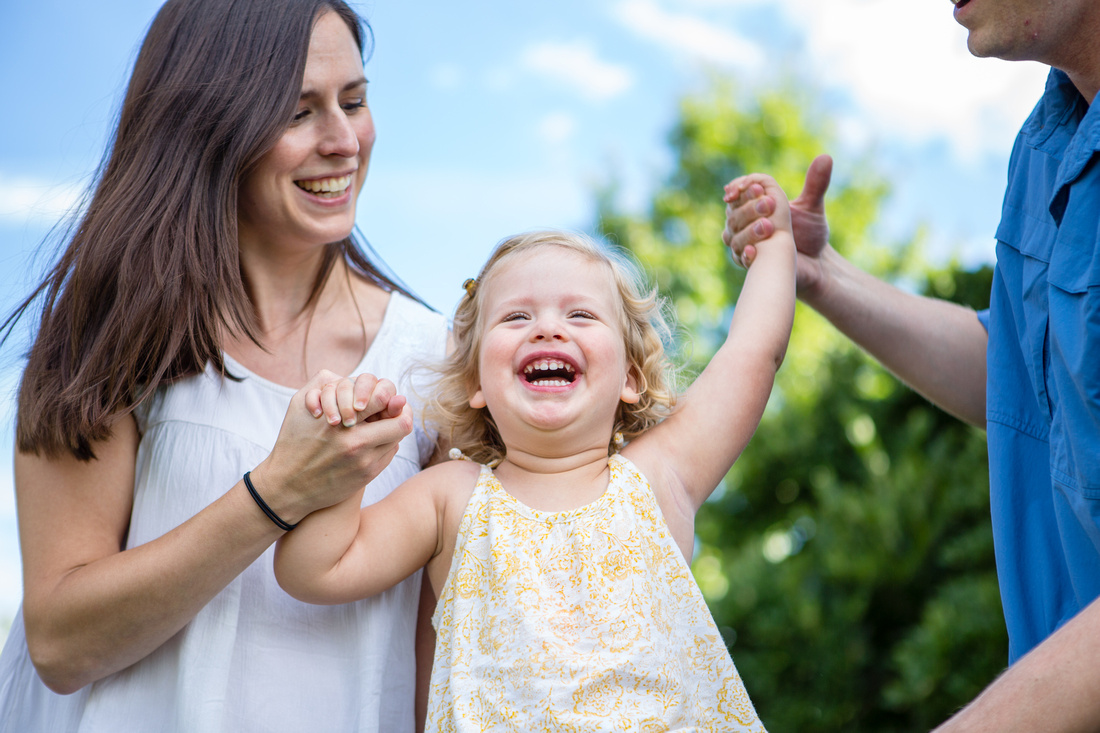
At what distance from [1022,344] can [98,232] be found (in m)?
1.98

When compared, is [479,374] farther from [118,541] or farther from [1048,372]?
[1048,372]

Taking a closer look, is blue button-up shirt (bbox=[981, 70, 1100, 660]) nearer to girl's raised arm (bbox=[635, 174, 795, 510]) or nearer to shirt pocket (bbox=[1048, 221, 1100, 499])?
shirt pocket (bbox=[1048, 221, 1100, 499])

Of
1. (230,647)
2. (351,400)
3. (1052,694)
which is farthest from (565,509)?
(1052,694)

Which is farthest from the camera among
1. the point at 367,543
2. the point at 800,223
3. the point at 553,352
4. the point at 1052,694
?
the point at 800,223

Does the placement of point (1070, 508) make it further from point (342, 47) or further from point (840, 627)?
point (840, 627)

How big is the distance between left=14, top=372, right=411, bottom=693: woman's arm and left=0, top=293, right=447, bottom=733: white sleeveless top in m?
0.07

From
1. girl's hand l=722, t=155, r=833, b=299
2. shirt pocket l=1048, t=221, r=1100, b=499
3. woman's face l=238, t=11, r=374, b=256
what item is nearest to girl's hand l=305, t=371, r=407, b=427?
woman's face l=238, t=11, r=374, b=256

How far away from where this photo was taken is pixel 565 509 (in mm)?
1974

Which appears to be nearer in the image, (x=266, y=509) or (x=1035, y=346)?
(x=266, y=509)

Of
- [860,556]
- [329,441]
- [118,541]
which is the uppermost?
[329,441]

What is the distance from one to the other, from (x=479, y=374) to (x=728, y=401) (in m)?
0.56

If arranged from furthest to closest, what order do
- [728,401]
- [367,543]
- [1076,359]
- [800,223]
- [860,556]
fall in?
[860,556] < [800,223] < [728,401] < [367,543] < [1076,359]

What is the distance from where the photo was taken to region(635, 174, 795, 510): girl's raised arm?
2.08 meters

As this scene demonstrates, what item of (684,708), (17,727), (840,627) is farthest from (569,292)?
(840,627)
